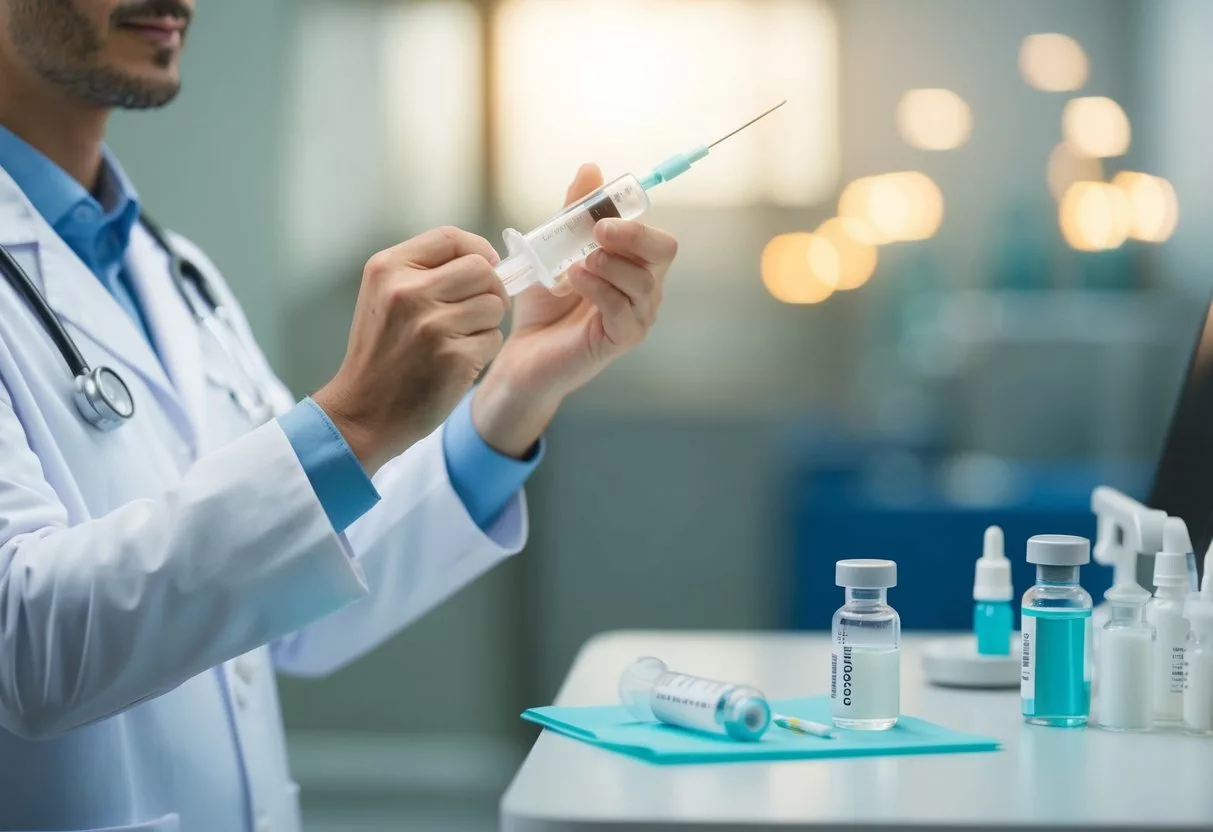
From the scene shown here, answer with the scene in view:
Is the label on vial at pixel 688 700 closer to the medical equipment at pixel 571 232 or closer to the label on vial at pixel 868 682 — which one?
the label on vial at pixel 868 682

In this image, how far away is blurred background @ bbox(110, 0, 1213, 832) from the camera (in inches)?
128

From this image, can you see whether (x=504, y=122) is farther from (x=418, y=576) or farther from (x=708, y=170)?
(x=418, y=576)

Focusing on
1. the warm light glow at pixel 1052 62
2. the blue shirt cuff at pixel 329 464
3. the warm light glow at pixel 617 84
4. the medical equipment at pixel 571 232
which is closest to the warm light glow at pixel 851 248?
the warm light glow at pixel 617 84

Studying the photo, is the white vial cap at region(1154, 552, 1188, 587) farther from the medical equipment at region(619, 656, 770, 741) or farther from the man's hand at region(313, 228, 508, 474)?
the man's hand at region(313, 228, 508, 474)

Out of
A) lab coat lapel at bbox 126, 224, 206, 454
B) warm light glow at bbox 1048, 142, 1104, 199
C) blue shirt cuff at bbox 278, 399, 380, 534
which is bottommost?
blue shirt cuff at bbox 278, 399, 380, 534

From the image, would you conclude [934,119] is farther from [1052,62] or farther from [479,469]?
[479,469]

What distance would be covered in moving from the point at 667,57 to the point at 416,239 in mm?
3349

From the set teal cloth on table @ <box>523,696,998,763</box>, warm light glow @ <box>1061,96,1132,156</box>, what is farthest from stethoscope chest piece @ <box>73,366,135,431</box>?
warm light glow @ <box>1061,96,1132,156</box>

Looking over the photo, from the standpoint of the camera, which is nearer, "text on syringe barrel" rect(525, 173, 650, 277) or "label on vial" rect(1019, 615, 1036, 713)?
"label on vial" rect(1019, 615, 1036, 713)

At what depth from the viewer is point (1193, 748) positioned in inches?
35.9

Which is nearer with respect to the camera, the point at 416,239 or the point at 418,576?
the point at 416,239

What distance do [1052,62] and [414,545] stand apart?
3753 mm

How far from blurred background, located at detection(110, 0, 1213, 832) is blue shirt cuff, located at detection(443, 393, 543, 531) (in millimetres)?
1533

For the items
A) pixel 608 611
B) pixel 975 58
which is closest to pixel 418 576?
pixel 608 611
